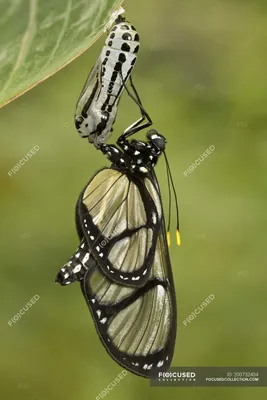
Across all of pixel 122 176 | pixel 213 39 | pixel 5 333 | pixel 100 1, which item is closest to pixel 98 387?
pixel 5 333

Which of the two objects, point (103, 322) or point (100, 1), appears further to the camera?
point (103, 322)

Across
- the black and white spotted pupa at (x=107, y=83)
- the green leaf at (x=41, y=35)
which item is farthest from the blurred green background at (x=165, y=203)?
the green leaf at (x=41, y=35)

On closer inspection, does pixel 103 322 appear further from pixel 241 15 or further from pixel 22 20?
pixel 241 15

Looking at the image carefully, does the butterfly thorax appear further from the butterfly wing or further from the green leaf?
the green leaf

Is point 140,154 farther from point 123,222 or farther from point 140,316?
point 140,316

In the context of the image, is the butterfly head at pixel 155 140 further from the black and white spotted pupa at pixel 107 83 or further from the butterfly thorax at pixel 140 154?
the black and white spotted pupa at pixel 107 83

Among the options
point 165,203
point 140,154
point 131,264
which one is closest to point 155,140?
point 140,154
